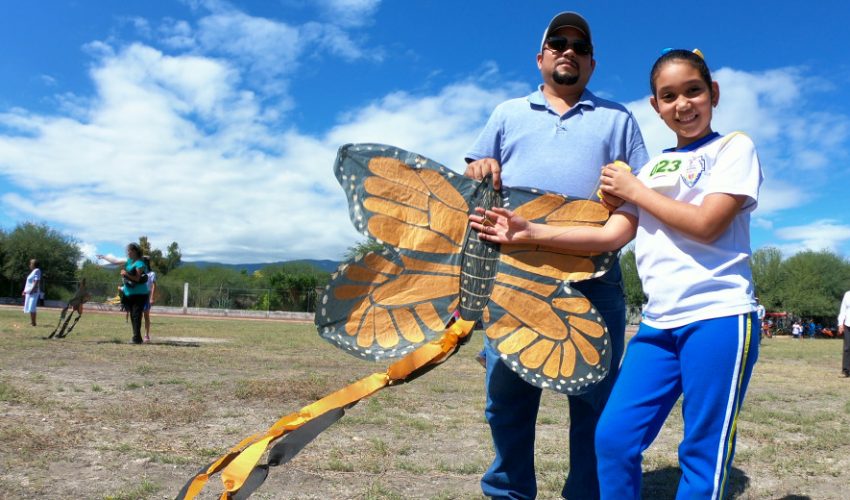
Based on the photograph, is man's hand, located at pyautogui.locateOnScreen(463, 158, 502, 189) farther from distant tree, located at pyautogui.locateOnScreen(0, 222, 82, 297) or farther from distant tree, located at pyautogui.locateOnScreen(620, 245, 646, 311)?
distant tree, located at pyautogui.locateOnScreen(620, 245, 646, 311)

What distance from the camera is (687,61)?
1947 millimetres

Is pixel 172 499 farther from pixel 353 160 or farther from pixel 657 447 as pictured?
pixel 657 447

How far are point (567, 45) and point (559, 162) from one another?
0.47m

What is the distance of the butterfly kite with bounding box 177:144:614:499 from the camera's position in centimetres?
201

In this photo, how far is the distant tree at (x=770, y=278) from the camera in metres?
51.4

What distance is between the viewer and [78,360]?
7.41m

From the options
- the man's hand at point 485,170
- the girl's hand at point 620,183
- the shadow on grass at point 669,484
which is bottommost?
the shadow on grass at point 669,484

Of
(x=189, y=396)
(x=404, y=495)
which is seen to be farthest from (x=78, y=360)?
(x=404, y=495)

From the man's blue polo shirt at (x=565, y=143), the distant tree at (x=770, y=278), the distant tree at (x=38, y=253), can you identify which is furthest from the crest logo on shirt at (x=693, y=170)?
the distant tree at (x=770, y=278)

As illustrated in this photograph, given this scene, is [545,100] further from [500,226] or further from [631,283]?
[631,283]

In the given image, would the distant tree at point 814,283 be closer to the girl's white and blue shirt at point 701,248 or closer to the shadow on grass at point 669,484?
the shadow on grass at point 669,484

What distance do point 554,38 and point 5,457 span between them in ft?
11.6

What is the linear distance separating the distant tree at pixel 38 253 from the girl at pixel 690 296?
44.6 metres

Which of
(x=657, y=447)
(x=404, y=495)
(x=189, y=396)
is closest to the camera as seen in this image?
(x=404, y=495)
